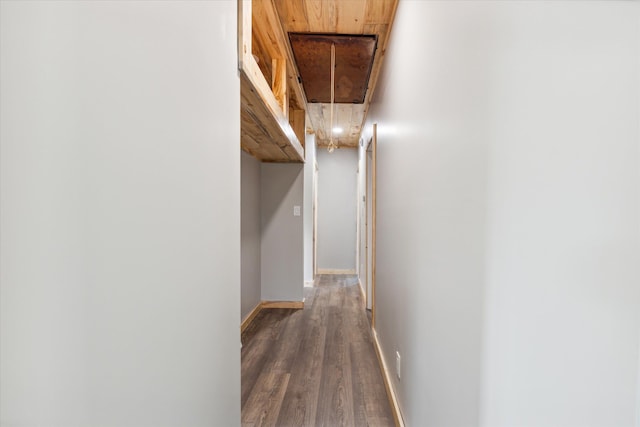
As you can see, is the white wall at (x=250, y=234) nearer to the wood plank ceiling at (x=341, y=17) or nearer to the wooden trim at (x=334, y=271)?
the wood plank ceiling at (x=341, y=17)

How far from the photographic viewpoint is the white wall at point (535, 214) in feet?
1.27

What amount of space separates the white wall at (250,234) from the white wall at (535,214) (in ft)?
8.14

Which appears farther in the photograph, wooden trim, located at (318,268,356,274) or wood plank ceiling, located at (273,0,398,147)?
wooden trim, located at (318,268,356,274)

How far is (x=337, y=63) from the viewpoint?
8.30 feet

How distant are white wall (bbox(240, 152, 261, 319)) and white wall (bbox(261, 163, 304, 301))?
0.35ft

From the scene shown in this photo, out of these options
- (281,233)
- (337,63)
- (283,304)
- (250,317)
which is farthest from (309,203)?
(337,63)

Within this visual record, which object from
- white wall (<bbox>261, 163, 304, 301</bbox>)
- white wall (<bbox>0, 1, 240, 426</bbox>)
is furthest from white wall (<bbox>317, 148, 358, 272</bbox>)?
white wall (<bbox>0, 1, 240, 426</bbox>)

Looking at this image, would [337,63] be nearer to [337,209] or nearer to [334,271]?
[337,209]

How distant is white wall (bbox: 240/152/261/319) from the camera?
3.21 m

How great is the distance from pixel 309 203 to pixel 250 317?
2.13 meters

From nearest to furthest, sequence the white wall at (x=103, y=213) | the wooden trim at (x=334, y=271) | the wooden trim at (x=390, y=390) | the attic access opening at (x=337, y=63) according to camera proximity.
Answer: the white wall at (x=103, y=213) → the wooden trim at (x=390, y=390) → the attic access opening at (x=337, y=63) → the wooden trim at (x=334, y=271)

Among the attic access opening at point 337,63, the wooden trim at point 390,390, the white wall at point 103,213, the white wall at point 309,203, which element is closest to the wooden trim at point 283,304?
the white wall at point 309,203

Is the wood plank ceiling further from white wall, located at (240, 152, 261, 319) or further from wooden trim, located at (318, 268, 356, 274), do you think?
wooden trim, located at (318, 268, 356, 274)

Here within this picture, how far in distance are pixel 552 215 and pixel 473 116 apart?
1.22 ft
